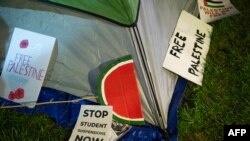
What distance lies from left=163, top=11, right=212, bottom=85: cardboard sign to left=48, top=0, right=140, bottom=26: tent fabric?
1.16 feet

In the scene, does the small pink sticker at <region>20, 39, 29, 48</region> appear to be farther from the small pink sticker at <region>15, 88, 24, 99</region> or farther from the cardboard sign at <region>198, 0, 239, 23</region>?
the cardboard sign at <region>198, 0, 239, 23</region>

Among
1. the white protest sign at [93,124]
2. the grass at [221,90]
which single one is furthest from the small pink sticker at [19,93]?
the grass at [221,90]

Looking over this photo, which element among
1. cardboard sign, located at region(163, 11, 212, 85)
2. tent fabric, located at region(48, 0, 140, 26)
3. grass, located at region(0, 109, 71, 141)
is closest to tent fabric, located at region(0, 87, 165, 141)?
grass, located at region(0, 109, 71, 141)

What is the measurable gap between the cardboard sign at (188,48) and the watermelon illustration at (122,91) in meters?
0.22

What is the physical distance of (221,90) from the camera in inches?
72.3

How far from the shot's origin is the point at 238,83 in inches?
72.9

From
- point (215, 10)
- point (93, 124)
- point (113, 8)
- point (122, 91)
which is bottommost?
point (93, 124)

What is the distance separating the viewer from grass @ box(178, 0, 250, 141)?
1696mm

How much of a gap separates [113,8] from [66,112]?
62cm

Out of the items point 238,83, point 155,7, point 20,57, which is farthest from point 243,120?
point 20,57

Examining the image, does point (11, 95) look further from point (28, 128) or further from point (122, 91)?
point (122, 91)

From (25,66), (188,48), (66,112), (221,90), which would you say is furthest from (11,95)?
(221,90)

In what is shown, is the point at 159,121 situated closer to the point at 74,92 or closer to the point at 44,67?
the point at 74,92

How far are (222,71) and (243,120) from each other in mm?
325
